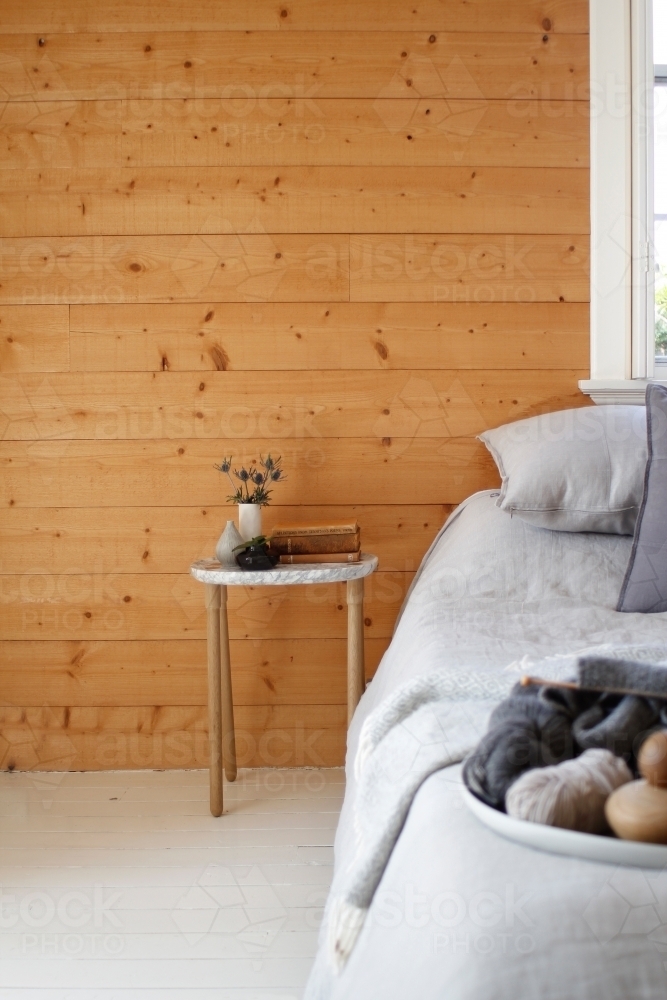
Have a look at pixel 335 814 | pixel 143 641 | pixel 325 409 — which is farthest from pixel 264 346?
pixel 335 814

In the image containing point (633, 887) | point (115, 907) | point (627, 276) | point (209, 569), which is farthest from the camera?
point (627, 276)

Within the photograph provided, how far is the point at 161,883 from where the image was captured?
1.46 m

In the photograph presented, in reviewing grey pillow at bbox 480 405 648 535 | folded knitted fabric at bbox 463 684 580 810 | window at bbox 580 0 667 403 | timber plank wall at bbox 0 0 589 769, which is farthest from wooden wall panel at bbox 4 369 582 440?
folded knitted fabric at bbox 463 684 580 810

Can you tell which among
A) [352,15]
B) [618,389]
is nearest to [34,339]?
[352,15]

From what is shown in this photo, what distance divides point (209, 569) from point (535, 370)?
957 millimetres

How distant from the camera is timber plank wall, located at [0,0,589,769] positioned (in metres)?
1.97

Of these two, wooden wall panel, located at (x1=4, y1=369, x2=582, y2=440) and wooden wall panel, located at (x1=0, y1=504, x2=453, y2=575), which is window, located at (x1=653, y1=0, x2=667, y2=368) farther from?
wooden wall panel, located at (x1=0, y1=504, x2=453, y2=575)

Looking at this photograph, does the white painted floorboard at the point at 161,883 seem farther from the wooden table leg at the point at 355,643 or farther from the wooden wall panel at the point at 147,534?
the wooden wall panel at the point at 147,534

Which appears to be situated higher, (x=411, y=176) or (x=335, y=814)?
(x=411, y=176)

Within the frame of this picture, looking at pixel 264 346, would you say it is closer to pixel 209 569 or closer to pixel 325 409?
pixel 325 409

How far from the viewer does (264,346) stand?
200cm

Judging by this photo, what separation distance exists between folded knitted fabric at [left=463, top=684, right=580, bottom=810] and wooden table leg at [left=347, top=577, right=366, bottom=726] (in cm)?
108

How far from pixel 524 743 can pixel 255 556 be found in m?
1.11

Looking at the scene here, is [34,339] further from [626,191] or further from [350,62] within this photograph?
[626,191]
